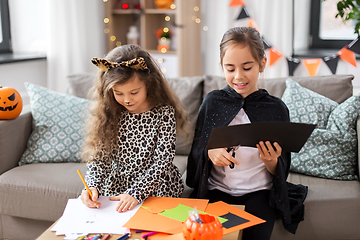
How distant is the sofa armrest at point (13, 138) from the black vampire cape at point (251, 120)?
96cm

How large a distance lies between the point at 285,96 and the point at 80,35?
2.04 m

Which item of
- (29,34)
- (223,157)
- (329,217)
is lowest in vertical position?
(329,217)

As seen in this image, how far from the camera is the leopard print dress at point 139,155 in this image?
1383 millimetres

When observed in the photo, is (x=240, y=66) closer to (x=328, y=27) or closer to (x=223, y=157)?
(x=223, y=157)

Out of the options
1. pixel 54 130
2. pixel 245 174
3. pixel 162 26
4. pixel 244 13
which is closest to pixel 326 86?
pixel 245 174

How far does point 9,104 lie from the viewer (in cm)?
178

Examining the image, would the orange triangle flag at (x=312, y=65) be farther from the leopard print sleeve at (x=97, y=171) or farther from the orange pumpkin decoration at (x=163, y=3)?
the leopard print sleeve at (x=97, y=171)

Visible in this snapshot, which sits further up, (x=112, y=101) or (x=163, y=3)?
(x=163, y=3)

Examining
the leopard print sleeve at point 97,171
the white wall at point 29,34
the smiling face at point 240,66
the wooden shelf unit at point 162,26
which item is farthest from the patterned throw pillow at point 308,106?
the white wall at point 29,34

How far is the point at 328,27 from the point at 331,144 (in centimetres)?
170

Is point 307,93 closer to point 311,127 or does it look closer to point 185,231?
point 311,127

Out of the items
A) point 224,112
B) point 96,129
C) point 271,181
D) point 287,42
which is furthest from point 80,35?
point 271,181

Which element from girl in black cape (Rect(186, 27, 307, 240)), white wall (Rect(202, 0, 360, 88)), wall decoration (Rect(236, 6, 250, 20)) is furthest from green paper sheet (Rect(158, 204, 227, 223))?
wall decoration (Rect(236, 6, 250, 20))

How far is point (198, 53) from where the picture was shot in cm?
331
